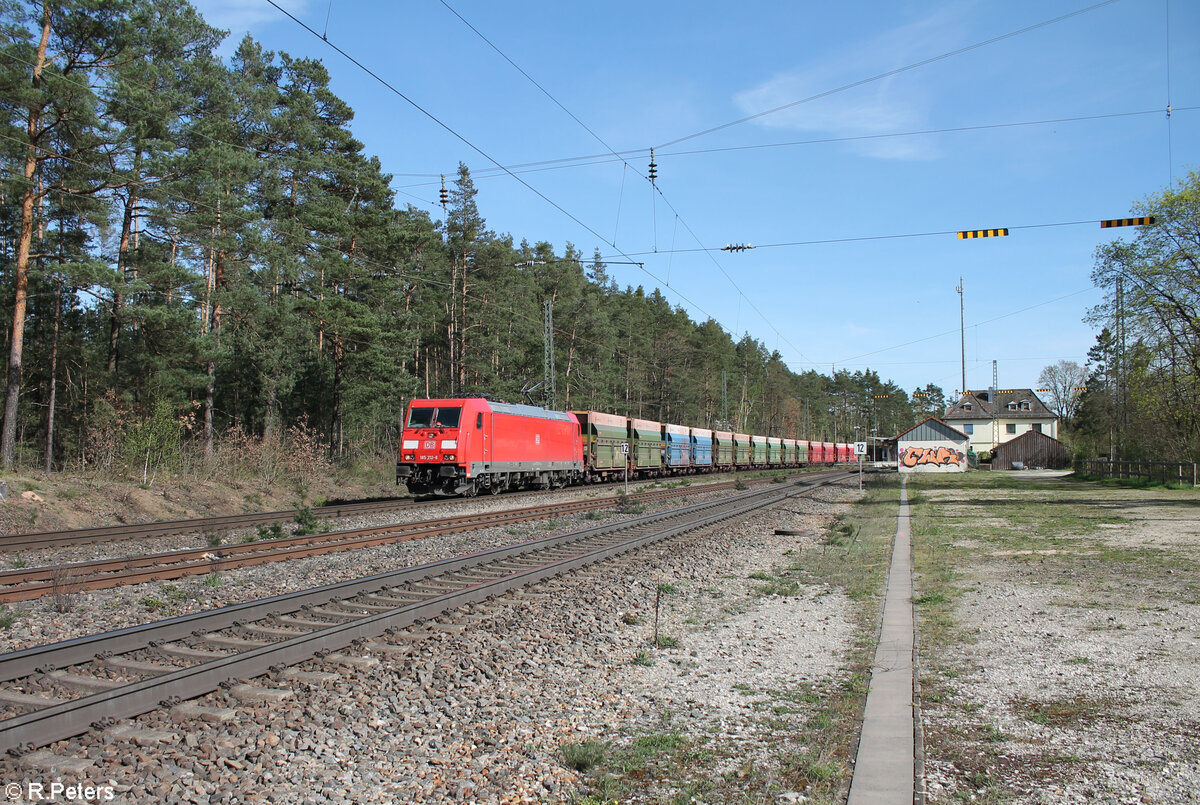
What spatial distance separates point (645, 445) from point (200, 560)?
29902 millimetres

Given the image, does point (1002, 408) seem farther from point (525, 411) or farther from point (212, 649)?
point (212, 649)

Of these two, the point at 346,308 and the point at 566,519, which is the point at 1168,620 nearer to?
the point at 566,519

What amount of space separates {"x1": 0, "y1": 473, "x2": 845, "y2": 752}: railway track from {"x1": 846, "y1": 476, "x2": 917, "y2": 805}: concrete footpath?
4017 millimetres

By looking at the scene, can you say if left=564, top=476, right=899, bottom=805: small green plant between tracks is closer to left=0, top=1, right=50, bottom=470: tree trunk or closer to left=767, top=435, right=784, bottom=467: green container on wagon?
left=0, top=1, right=50, bottom=470: tree trunk

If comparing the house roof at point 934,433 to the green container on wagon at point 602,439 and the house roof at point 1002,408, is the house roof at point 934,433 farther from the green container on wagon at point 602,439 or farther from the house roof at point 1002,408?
the green container on wagon at point 602,439

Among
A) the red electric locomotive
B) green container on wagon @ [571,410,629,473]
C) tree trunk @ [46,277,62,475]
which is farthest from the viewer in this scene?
green container on wagon @ [571,410,629,473]

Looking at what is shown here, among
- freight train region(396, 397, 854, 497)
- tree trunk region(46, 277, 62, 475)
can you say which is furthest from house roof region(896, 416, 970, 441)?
tree trunk region(46, 277, 62, 475)

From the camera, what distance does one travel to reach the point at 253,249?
28875 mm

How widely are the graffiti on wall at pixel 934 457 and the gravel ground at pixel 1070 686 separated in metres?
55.4

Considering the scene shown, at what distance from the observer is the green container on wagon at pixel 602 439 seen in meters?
34.6

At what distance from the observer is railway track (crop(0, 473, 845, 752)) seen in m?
4.88

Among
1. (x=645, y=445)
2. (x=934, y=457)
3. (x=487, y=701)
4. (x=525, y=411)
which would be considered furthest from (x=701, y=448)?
(x=487, y=701)

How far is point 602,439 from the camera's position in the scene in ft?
117

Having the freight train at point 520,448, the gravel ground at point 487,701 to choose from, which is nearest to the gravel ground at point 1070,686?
the gravel ground at point 487,701
